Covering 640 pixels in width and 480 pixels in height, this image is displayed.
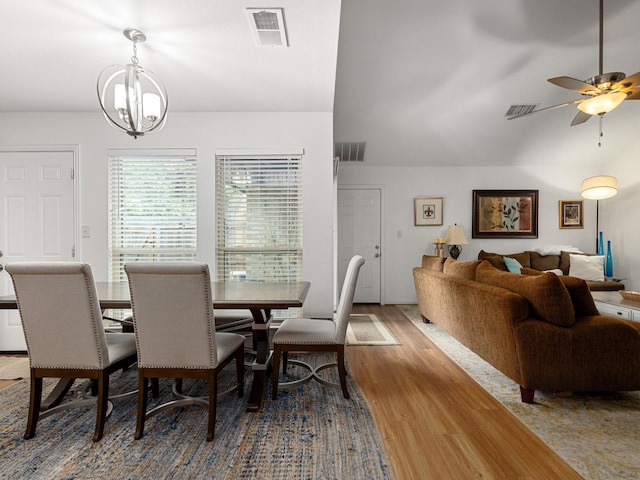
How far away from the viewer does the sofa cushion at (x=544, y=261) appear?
534cm

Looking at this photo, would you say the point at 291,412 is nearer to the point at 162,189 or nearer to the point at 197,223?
the point at 197,223

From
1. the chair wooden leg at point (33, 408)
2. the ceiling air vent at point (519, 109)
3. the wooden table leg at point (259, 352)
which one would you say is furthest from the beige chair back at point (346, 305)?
the ceiling air vent at point (519, 109)

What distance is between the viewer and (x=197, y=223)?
3.61m

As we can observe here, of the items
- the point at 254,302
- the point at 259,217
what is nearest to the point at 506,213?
the point at 259,217

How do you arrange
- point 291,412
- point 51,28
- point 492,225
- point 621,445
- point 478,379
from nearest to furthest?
1. point 621,445
2. point 291,412
3. point 51,28
4. point 478,379
5. point 492,225

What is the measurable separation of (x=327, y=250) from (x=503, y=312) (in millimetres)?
1744

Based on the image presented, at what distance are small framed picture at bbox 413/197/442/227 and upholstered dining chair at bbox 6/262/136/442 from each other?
4.88 metres

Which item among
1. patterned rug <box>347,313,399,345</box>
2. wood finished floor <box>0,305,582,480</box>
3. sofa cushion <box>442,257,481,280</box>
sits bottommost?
patterned rug <box>347,313,399,345</box>

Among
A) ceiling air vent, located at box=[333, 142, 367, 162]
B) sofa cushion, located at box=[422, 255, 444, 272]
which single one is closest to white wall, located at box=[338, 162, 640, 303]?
ceiling air vent, located at box=[333, 142, 367, 162]

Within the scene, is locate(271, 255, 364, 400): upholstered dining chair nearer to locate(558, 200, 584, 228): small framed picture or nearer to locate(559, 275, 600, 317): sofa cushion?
locate(559, 275, 600, 317): sofa cushion

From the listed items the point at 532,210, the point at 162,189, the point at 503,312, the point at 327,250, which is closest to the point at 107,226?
the point at 162,189

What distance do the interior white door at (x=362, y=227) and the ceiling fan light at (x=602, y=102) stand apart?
10.4 ft

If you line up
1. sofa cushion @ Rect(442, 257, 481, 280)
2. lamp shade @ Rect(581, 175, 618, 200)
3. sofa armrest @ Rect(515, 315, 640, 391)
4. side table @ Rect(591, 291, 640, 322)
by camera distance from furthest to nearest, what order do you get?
1. lamp shade @ Rect(581, 175, 618, 200)
2. sofa cushion @ Rect(442, 257, 481, 280)
3. side table @ Rect(591, 291, 640, 322)
4. sofa armrest @ Rect(515, 315, 640, 391)

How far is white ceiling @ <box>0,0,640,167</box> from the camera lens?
2223 mm
